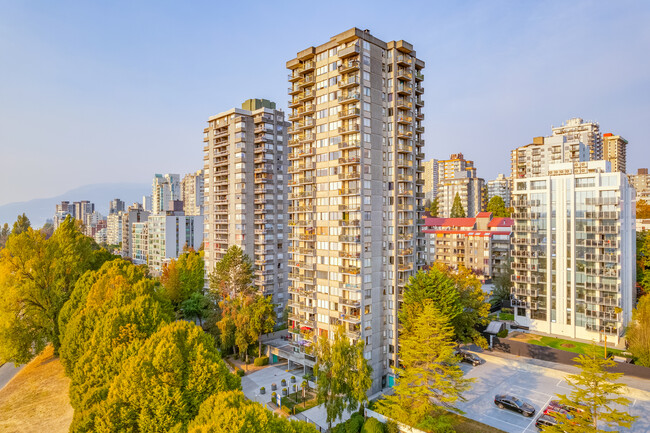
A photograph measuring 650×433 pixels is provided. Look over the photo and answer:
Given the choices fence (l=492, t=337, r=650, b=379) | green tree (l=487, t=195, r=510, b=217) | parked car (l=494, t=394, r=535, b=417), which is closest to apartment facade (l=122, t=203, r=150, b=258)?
green tree (l=487, t=195, r=510, b=217)

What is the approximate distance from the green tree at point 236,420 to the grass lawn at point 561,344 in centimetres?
5112

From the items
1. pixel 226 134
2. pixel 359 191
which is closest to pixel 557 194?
pixel 359 191

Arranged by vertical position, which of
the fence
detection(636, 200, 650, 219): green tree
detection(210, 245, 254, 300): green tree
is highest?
detection(636, 200, 650, 219): green tree

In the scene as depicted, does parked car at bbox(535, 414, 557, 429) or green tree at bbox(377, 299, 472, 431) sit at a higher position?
green tree at bbox(377, 299, 472, 431)

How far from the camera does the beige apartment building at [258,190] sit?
77.9 metres

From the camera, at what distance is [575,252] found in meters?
65.4

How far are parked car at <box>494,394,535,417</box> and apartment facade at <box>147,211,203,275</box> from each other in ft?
399

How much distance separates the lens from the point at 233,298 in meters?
67.8

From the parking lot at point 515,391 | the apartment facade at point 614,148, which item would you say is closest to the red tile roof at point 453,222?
the parking lot at point 515,391

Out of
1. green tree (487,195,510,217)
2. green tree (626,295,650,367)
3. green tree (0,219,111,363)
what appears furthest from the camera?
green tree (487,195,510,217)

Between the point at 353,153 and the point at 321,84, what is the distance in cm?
1222

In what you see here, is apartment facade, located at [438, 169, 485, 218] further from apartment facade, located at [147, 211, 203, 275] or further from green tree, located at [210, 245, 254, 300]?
green tree, located at [210, 245, 254, 300]

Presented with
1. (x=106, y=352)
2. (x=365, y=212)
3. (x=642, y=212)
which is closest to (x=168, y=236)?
(x=106, y=352)

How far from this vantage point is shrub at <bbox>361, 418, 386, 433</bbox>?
38.0 meters
